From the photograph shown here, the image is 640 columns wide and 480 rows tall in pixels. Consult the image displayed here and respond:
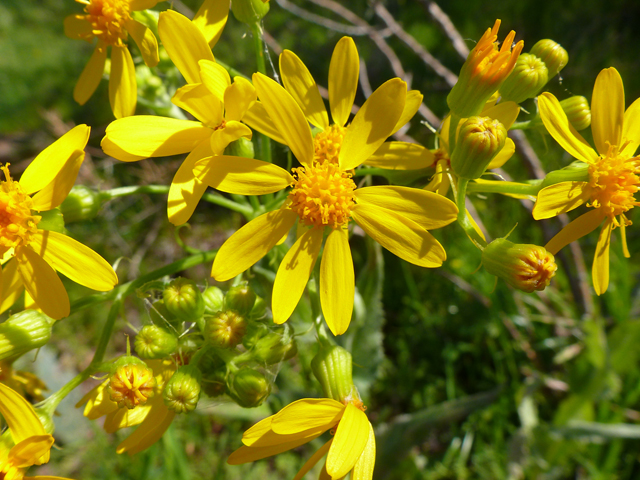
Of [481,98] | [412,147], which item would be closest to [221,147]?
[412,147]

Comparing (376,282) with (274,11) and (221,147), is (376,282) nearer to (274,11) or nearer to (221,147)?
(221,147)

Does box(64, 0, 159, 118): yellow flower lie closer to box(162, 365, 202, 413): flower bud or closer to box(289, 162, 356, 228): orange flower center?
box(289, 162, 356, 228): orange flower center

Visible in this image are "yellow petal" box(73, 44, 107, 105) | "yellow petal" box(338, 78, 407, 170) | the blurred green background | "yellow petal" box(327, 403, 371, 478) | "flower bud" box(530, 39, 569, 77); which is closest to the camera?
"yellow petal" box(327, 403, 371, 478)

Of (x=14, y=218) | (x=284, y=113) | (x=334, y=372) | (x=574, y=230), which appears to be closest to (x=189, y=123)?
(x=284, y=113)

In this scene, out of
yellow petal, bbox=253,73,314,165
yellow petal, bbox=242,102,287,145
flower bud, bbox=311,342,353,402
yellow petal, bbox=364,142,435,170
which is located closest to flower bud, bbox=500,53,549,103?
yellow petal, bbox=364,142,435,170

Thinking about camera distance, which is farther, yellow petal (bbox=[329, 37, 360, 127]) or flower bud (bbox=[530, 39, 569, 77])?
flower bud (bbox=[530, 39, 569, 77])

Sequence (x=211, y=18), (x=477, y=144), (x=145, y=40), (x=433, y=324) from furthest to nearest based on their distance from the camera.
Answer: (x=433, y=324), (x=145, y=40), (x=211, y=18), (x=477, y=144)

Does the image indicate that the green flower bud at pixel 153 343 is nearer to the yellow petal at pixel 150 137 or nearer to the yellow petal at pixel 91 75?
the yellow petal at pixel 150 137

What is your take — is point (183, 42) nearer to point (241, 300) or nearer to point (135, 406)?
point (241, 300)
